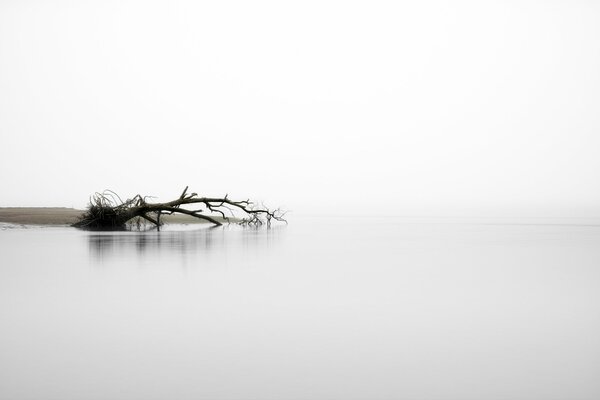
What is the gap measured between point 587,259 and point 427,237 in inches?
379

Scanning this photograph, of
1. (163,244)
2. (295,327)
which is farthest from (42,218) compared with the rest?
(295,327)

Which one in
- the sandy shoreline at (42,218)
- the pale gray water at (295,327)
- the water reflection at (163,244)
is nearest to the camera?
the pale gray water at (295,327)

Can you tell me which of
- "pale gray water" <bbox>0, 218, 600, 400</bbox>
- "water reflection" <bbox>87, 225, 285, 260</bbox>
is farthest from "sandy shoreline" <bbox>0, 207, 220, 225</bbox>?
"pale gray water" <bbox>0, 218, 600, 400</bbox>

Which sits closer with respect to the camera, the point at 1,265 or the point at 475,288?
the point at 475,288

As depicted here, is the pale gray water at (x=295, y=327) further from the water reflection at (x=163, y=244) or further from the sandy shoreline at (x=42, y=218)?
the sandy shoreline at (x=42, y=218)

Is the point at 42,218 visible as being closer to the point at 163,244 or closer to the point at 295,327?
the point at 163,244

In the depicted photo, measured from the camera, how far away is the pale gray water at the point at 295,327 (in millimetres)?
5945

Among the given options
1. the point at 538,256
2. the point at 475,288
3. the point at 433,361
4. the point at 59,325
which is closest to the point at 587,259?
the point at 538,256

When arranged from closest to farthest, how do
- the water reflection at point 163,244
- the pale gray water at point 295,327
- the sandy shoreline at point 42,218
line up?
the pale gray water at point 295,327 < the water reflection at point 163,244 < the sandy shoreline at point 42,218

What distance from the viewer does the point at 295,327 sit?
860 cm

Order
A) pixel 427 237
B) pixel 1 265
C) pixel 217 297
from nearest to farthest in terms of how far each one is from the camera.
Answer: pixel 217 297 < pixel 1 265 < pixel 427 237

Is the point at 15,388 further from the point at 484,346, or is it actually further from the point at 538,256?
the point at 538,256

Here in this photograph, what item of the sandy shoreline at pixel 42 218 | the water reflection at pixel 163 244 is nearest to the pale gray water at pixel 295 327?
the water reflection at pixel 163 244

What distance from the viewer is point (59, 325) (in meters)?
8.56
